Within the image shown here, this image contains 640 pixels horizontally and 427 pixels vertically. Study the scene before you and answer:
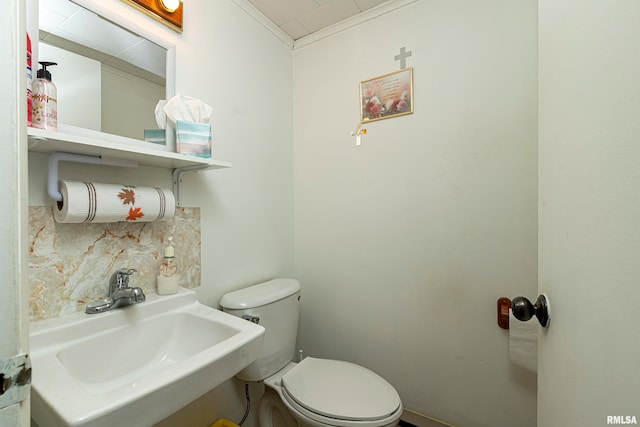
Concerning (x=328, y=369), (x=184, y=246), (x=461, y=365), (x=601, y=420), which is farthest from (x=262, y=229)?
(x=601, y=420)

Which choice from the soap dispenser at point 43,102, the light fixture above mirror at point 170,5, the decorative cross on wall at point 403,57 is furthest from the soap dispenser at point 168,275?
the decorative cross on wall at point 403,57

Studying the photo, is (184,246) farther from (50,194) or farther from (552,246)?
(552,246)

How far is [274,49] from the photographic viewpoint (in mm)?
1536

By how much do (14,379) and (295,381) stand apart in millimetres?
948

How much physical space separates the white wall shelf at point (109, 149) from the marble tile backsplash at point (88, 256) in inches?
7.2

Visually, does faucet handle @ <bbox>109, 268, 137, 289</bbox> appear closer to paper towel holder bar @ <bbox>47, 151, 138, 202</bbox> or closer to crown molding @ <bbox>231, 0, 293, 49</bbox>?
paper towel holder bar @ <bbox>47, 151, 138, 202</bbox>

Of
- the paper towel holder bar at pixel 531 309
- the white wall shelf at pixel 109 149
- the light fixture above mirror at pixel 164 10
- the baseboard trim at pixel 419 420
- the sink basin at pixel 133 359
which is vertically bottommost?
the baseboard trim at pixel 419 420

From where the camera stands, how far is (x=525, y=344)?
972 mm

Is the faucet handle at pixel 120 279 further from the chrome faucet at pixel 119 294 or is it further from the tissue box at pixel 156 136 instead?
the tissue box at pixel 156 136

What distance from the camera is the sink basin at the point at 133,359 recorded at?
51 cm

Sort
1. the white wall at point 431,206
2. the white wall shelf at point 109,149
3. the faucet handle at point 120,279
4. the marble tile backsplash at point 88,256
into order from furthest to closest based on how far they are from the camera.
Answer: the white wall at point 431,206, the faucet handle at point 120,279, the marble tile backsplash at point 88,256, the white wall shelf at point 109,149

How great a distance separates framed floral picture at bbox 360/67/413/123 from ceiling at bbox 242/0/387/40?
38 cm

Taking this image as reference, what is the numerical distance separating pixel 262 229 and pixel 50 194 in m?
0.86

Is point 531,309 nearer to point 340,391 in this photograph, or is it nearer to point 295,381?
point 340,391
